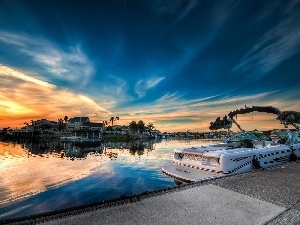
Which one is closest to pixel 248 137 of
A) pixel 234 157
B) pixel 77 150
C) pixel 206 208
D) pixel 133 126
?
pixel 234 157

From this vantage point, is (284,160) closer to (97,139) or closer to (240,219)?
(240,219)

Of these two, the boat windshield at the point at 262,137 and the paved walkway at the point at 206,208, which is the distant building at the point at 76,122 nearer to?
the boat windshield at the point at 262,137

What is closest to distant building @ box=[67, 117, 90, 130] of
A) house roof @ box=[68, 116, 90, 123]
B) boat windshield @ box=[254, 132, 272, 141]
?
house roof @ box=[68, 116, 90, 123]

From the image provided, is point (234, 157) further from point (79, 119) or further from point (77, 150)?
point (79, 119)

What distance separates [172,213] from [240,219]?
99 cm

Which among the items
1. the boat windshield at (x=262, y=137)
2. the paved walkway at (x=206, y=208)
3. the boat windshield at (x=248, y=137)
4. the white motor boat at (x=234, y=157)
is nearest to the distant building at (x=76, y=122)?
the boat windshield at (x=248, y=137)

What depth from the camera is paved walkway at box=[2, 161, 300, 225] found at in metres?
3.01

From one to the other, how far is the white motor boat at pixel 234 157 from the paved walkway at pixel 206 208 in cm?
202

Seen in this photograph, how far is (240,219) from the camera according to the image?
3146 mm

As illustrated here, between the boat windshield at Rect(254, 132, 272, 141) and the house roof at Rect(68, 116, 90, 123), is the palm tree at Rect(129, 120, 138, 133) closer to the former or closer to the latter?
the house roof at Rect(68, 116, 90, 123)

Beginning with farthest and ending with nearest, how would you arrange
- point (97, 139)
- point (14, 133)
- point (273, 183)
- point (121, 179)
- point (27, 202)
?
1. point (14, 133)
2. point (97, 139)
3. point (121, 179)
4. point (27, 202)
5. point (273, 183)

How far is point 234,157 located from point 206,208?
418cm

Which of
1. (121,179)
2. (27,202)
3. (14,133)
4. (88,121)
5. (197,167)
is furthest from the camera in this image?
(14,133)

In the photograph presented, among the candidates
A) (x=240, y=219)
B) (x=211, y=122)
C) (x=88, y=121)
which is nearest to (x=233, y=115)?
(x=211, y=122)
